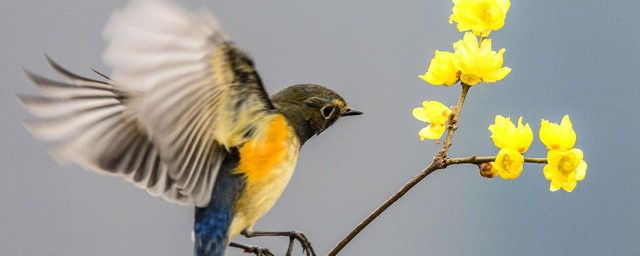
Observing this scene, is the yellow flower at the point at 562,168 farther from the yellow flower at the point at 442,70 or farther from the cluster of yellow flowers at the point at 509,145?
the yellow flower at the point at 442,70

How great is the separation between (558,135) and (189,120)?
402mm

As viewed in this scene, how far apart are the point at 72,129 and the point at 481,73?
493 mm

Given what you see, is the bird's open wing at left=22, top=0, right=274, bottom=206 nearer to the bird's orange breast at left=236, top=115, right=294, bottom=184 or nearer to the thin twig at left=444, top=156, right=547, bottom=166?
the bird's orange breast at left=236, top=115, right=294, bottom=184

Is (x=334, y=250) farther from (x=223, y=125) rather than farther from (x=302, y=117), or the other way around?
(x=302, y=117)

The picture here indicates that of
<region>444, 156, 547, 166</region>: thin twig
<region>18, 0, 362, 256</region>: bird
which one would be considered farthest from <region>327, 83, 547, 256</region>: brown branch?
<region>18, 0, 362, 256</region>: bird


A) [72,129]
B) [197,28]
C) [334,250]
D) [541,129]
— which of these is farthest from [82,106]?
[541,129]

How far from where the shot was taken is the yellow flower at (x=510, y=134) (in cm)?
104

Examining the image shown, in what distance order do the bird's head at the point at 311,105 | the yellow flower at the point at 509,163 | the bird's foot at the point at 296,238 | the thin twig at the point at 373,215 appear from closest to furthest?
the thin twig at the point at 373,215 → the yellow flower at the point at 509,163 → the bird's foot at the point at 296,238 → the bird's head at the point at 311,105

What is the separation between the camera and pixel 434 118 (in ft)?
3.64

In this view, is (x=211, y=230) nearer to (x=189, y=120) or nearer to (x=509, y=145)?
(x=189, y=120)

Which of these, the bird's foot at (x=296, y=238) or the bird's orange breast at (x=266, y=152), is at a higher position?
the bird's orange breast at (x=266, y=152)

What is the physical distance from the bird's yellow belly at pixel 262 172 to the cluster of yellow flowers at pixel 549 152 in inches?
12.1

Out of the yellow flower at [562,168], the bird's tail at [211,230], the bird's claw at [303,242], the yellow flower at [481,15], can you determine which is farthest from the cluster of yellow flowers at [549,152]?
the bird's tail at [211,230]

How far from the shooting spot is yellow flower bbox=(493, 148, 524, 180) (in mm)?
1026
